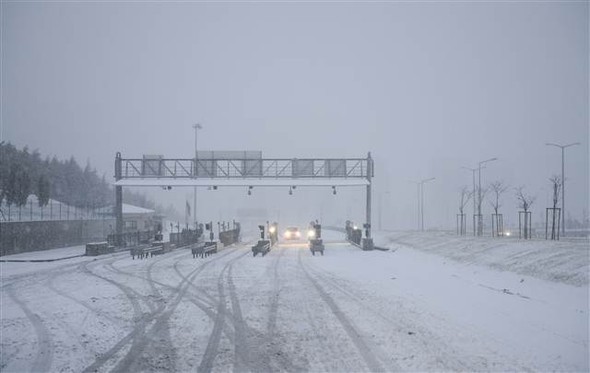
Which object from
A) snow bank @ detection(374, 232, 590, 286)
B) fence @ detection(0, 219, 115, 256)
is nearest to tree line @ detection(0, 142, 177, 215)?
fence @ detection(0, 219, 115, 256)

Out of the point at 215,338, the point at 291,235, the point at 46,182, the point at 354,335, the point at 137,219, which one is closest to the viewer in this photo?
the point at 215,338

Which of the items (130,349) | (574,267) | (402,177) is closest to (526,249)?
(574,267)

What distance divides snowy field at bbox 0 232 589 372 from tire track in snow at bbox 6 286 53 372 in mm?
53

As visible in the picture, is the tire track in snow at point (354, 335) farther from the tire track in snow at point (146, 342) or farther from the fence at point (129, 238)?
the fence at point (129, 238)

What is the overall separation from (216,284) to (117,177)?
30.4 m

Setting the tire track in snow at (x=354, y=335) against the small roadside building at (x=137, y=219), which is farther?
the small roadside building at (x=137, y=219)

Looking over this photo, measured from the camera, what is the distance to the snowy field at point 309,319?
871 centimetres

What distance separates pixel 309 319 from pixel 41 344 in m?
6.23

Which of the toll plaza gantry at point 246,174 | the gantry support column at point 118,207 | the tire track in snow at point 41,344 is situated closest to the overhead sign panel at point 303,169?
the toll plaza gantry at point 246,174

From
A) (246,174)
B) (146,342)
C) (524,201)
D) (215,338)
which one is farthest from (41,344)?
(246,174)

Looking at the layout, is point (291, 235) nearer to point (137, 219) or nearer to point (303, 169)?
point (303, 169)

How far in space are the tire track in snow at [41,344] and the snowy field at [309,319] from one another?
2.1 inches

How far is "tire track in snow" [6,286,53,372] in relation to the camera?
8.52m

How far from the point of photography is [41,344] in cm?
1000
